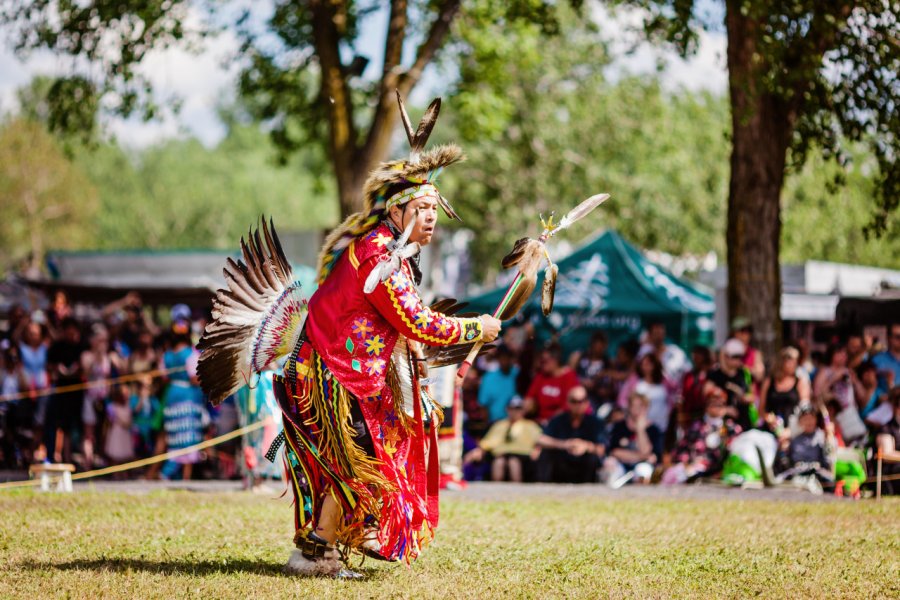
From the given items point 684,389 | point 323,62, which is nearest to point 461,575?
point 684,389

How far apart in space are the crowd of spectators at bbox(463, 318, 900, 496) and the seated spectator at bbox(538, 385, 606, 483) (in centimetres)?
1

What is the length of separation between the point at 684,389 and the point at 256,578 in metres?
7.11

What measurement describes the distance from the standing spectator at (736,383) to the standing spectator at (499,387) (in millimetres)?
2715

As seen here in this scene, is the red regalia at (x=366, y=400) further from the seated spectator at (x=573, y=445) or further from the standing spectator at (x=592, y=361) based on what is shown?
the standing spectator at (x=592, y=361)

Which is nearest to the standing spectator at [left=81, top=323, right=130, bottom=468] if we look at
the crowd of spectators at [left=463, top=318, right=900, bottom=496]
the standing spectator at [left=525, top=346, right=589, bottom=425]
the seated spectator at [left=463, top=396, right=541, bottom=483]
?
the crowd of spectators at [left=463, top=318, right=900, bottom=496]

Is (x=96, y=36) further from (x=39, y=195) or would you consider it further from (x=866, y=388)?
(x=39, y=195)

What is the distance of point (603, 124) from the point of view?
31.7 m

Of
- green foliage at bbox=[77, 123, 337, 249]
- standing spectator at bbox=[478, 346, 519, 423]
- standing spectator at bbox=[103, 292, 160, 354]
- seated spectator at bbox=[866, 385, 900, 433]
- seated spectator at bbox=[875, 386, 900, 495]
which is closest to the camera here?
seated spectator at bbox=[875, 386, 900, 495]

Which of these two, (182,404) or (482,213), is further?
(482,213)

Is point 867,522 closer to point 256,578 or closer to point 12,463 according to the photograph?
point 256,578

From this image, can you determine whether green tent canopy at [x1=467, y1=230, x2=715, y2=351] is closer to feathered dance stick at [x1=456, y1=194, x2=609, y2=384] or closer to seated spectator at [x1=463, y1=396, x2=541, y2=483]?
seated spectator at [x1=463, y1=396, x2=541, y2=483]

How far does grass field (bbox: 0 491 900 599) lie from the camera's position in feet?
A: 18.4

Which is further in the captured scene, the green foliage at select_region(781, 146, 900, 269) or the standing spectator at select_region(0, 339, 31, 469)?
the green foliage at select_region(781, 146, 900, 269)

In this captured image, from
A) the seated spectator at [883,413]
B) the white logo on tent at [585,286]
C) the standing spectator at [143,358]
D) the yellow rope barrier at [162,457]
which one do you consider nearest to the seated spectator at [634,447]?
the seated spectator at [883,413]
